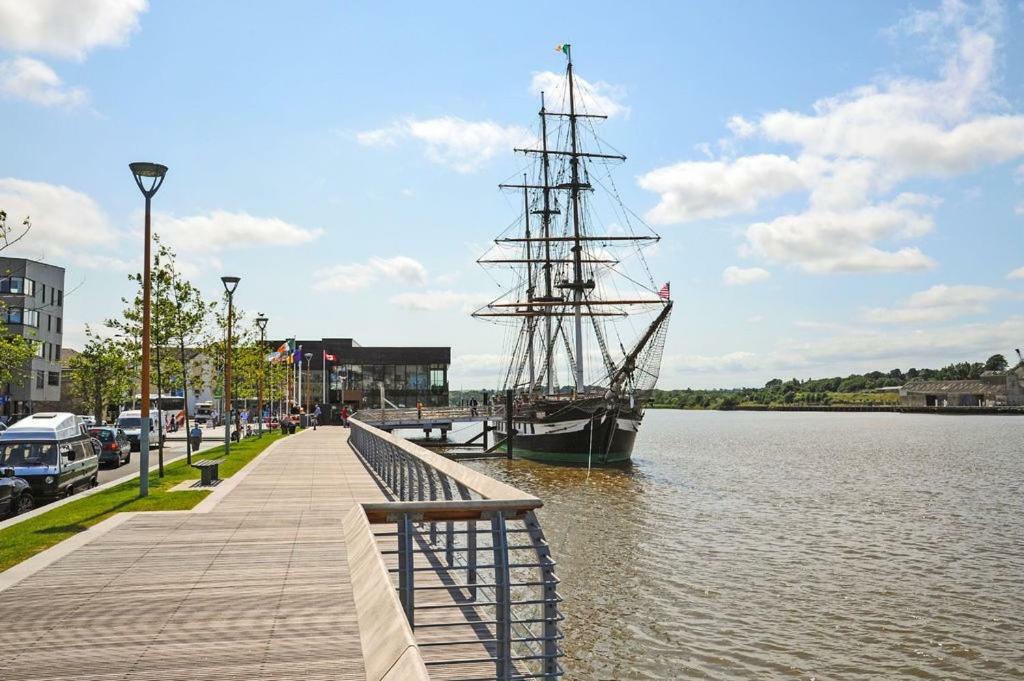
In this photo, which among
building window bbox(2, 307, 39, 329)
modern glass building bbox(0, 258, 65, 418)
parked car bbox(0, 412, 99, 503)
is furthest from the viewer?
building window bbox(2, 307, 39, 329)

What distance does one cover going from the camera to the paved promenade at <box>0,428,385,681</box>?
6438 mm

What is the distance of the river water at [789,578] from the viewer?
12469mm

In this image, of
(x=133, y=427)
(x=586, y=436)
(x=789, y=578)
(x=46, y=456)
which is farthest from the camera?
(x=586, y=436)

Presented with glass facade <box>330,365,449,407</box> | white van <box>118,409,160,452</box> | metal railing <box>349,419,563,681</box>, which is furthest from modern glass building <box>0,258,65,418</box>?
metal railing <box>349,419,563,681</box>

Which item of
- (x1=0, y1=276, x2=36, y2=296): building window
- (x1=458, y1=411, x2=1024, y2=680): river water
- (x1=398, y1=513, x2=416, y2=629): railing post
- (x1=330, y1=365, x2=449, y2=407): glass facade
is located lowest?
(x1=458, y1=411, x2=1024, y2=680): river water

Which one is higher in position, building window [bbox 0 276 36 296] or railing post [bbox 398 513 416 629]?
building window [bbox 0 276 36 296]

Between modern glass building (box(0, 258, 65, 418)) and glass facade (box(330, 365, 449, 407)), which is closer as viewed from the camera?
modern glass building (box(0, 258, 65, 418))

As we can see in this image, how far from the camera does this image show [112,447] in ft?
108

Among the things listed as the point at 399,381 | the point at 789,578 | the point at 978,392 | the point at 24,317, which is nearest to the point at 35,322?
the point at 24,317

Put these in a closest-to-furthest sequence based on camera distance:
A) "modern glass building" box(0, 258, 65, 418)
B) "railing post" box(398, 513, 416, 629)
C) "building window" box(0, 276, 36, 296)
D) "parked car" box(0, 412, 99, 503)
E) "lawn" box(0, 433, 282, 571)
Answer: "railing post" box(398, 513, 416, 629)
"lawn" box(0, 433, 282, 571)
"parked car" box(0, 412, 99, 503)
"modern glass building" box(0, 258, 65, 418)
"building window" box(0, 276, 36, 296)

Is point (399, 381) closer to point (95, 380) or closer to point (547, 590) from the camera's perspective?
point (95, 380)

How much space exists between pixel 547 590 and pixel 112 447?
31.2m

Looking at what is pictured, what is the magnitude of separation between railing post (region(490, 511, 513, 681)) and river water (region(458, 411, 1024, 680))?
566 cm

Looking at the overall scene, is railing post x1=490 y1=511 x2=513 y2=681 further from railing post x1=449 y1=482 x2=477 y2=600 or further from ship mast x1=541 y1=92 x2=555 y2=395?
ship mast x1=541 y1=92 x2=555 y2=395
